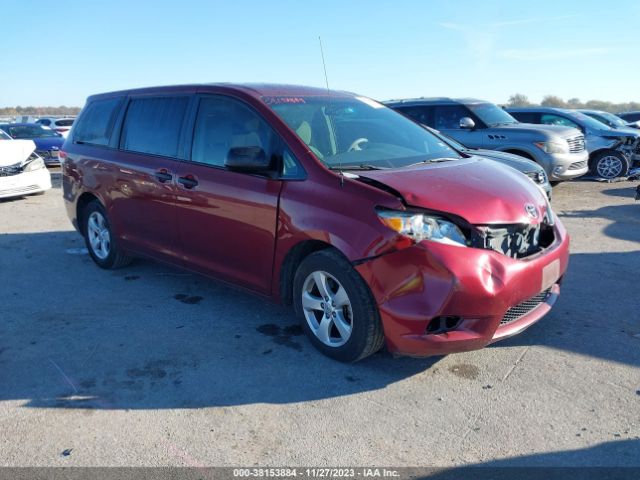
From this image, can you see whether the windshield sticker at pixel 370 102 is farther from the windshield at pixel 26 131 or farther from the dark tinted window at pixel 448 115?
the windshield at pixel 26 131

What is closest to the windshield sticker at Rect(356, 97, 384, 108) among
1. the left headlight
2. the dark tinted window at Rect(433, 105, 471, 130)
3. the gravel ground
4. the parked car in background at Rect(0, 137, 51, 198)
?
the gravel ground

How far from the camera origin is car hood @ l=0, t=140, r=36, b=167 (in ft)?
35.0

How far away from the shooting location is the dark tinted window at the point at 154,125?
4914mm

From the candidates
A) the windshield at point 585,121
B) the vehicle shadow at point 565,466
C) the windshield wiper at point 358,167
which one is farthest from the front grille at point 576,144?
the vehicle shadow at point 565,466

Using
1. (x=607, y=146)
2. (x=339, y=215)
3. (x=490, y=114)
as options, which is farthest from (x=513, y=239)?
(x=607, y=146)

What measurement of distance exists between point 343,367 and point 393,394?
45cm

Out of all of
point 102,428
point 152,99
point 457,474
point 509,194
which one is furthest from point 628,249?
point 102,428

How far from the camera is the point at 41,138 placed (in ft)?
56.4

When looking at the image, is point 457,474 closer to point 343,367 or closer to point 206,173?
point 343,367

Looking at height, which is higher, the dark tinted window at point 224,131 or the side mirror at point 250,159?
the dark tinted window at point 224,131

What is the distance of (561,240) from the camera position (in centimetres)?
403

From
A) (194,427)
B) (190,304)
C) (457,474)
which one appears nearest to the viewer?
(457,474)

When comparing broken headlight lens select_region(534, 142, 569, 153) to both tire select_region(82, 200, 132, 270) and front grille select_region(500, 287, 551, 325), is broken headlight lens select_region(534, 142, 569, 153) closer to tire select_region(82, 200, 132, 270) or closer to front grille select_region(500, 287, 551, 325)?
front grille select_region(500, 287, 551, 325)

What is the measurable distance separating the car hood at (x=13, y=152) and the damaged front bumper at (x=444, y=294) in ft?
31.4
